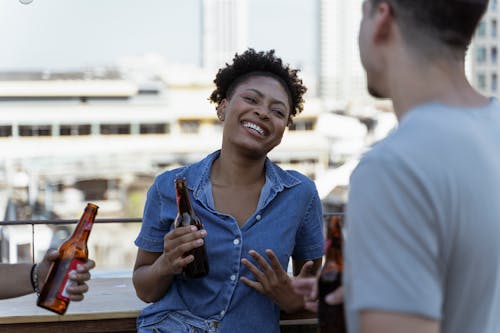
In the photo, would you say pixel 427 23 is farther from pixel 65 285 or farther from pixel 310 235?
pixel 310 235

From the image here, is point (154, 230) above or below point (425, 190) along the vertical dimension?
below

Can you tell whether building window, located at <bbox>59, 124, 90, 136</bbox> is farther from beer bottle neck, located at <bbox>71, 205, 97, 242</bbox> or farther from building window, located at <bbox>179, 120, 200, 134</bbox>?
beer bottle neck, located at <bbox>71, 205, 97, 242</bbox>

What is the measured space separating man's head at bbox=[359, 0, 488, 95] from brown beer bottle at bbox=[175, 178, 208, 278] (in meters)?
1.04

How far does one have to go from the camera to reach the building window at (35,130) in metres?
64.2

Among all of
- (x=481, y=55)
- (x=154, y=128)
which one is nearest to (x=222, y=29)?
(x=481, y=55)

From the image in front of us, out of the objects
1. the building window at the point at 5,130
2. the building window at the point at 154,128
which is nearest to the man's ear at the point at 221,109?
the building window at the point at 154,128

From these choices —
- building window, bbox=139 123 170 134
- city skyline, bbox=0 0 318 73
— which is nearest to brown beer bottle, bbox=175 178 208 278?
building window, bbox=139 123 170 134

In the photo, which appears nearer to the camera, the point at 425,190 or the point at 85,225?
the point at 425,190

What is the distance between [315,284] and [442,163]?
435mm

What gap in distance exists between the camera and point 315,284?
1.32 meters

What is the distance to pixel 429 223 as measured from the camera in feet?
3.11

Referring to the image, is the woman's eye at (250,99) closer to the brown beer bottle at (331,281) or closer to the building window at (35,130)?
the brown beer bottle at (331,281)

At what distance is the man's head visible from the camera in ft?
3.37

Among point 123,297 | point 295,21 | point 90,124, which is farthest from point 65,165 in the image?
point 123,297
